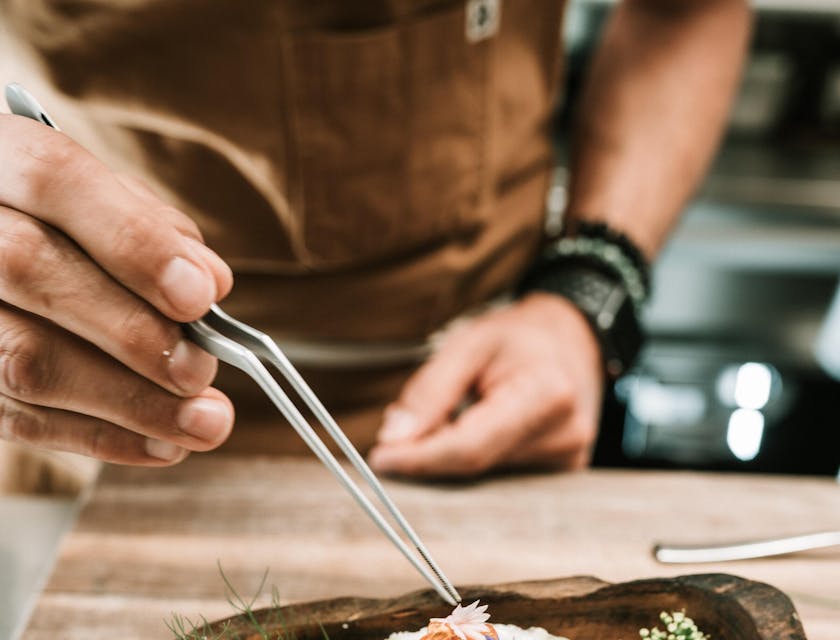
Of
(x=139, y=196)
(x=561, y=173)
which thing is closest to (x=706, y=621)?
(x=139, y=196)

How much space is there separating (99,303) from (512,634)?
24 cm

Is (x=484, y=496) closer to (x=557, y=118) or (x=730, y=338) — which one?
(x=730, y=338)

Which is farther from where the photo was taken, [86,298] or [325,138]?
[325,138]

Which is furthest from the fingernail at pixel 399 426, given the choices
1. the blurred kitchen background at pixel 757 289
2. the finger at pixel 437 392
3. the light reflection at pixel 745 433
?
the light reflection at pixel 745 433

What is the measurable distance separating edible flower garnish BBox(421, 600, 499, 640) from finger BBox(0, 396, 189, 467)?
15cm

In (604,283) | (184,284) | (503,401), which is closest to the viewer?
(184,284)

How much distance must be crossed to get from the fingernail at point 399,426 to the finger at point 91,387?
217 millimetres

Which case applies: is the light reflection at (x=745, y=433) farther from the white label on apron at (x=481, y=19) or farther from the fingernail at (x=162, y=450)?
the fingernail at (x=162, y=450)

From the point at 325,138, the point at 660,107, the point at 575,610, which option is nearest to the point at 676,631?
the point at 575,610

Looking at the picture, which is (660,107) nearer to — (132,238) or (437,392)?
(437,392)

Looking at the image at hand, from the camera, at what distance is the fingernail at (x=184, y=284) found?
0.31 metres

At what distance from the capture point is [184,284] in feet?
1.03

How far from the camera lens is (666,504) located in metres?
0.53

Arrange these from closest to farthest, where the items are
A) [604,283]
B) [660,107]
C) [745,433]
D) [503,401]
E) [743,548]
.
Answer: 1. [743,548]
2. [503,401]
3. [604,283]
4. [660,107]
5. [745,433]
